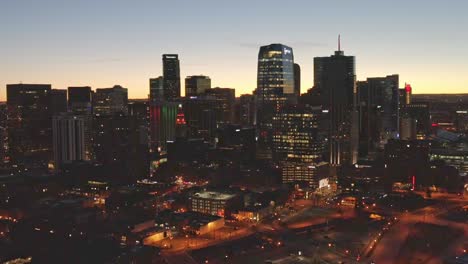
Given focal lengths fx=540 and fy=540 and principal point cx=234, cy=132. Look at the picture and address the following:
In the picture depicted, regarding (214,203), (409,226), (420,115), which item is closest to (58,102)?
(214,203)

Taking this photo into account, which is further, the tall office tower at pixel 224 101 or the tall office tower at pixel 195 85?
the tall office tower at pixel 195 85

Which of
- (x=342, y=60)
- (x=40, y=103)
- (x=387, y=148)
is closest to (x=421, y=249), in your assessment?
(x=387, y=148)

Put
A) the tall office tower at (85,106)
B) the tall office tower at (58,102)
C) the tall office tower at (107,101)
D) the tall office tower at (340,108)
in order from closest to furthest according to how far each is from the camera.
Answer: the tall office tower at (340,108) → the tall office tower at (85,106) → the tall office tower at (58,102) → the tall office tower at (107,101)

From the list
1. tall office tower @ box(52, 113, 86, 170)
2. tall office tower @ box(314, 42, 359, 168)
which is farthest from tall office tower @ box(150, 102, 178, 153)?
tall office tower @ box(314, 42, 359, 168)

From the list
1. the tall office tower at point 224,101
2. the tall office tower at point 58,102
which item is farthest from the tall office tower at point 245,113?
the tall office tower at point 58,102

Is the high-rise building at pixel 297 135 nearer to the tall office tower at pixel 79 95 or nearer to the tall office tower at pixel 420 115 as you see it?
the tall office tower at pixel 420 115

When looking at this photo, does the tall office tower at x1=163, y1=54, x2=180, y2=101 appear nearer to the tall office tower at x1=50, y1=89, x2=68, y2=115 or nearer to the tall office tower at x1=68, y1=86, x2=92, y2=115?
the tall office tower at x1=68, y1=86, x2=92, y2=115

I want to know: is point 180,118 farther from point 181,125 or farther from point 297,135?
point 297,135
